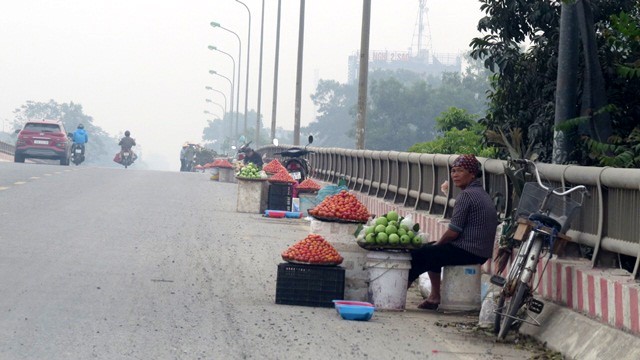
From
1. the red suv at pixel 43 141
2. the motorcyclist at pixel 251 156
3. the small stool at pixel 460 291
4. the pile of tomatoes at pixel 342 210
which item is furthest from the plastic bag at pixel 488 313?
the red suv at pixel 43 141

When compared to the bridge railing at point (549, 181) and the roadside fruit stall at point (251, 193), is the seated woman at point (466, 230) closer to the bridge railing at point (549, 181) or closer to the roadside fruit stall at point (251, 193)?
the bridge railing at point (549, 181)

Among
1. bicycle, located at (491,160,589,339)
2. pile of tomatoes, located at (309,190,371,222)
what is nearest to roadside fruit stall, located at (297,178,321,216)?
pile of tomatoes, located at (309,190,371,222)

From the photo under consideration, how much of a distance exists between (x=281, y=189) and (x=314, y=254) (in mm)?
15294

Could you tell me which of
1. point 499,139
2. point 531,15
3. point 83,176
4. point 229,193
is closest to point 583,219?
point 499,139

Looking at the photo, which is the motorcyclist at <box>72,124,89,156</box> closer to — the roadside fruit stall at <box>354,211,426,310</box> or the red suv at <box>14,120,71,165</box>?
the red suv at <box>14,120,71,165</box>

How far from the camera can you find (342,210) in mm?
12844

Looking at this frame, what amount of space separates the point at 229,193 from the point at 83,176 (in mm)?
4886

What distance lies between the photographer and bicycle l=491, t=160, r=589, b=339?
33.0 ft

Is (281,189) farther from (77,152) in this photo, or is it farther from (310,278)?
(77,152)

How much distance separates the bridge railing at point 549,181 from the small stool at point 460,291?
46.0 inches

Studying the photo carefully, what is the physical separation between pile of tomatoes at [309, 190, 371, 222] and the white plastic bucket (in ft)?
2.28

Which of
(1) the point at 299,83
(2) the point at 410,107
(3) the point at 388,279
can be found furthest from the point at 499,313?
(2) the point at 410,107

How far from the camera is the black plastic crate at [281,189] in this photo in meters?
27.0

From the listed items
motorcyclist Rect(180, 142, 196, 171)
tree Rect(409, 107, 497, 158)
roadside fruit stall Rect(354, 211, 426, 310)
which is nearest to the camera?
roadside fruit stall Rect(354, 211, 426, 310)
